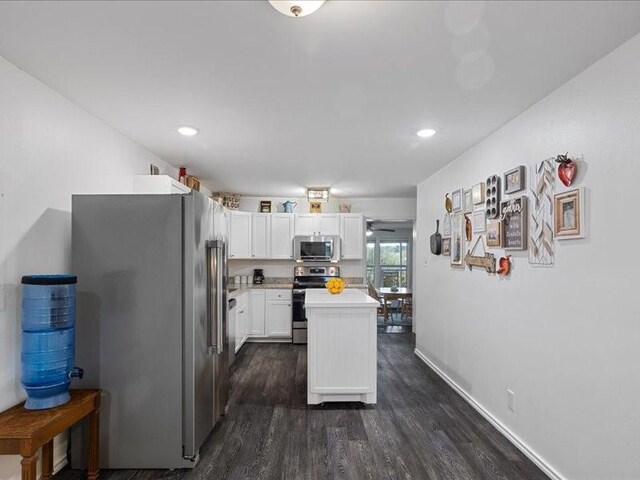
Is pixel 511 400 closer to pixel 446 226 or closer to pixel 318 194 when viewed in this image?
pixel 446 226

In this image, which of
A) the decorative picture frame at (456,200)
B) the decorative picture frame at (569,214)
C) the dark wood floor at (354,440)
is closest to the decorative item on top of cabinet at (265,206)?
the dark wood floor at (354,440)

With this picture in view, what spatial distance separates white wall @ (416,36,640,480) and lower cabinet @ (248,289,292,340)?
3.26 meters

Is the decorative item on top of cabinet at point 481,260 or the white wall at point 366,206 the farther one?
the white wall at point 366,206

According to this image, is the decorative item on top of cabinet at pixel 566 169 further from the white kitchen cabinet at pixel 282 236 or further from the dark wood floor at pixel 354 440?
the white kitchen cabinet at pixel 282 236

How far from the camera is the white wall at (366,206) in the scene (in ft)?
21.5

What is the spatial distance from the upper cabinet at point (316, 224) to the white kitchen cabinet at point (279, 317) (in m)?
1.23

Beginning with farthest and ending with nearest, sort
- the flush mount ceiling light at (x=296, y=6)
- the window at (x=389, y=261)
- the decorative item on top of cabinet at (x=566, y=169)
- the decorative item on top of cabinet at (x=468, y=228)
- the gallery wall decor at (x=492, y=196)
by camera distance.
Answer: the window at (x=389, y=261), the decorative item on top of cabinet at (x=468, y=228), the gallery wall decor at (x=492, y=196), the decorative item on top of cabinet at (x=566, y=169), the flush mount ceiling light at (x=296, y=6)

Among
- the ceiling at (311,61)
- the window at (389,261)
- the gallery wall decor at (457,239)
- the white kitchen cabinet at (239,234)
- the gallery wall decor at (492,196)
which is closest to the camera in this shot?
the ceiling at (311,61)

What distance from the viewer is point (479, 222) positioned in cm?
341

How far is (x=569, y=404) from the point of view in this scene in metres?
2.20

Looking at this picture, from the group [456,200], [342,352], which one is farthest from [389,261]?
[342,352]

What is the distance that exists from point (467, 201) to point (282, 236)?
3308mm

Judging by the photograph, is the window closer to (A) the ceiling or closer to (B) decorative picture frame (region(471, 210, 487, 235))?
(B) decorative picture frame (region(471, 210, 487, 235))

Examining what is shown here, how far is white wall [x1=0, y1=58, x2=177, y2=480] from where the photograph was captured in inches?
81.0
